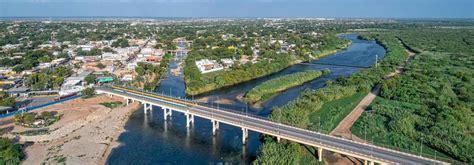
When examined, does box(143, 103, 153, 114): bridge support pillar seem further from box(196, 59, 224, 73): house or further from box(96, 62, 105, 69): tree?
box(96, 62, 105, 69): tree

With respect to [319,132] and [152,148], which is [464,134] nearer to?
[319,132]

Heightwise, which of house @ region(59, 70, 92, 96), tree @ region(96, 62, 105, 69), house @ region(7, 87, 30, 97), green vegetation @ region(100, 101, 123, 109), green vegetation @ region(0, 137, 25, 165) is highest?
tree @ region(96, 62, 105, 69)

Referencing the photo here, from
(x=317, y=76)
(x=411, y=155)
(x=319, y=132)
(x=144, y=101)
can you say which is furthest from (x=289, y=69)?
(x=411, y=155)

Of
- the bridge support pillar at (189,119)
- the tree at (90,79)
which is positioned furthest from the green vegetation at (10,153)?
the tree at (90,79)

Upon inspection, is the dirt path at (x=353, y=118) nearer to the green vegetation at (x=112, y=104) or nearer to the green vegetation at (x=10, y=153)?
the green vegetation at (x=112, y=104)

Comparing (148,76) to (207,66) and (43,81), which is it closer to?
(207,66)

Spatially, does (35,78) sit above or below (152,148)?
above

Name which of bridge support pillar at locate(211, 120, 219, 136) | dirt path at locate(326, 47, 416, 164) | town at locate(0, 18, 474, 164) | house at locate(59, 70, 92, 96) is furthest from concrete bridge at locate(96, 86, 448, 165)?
house at locate(59, 70, 92, 96)
